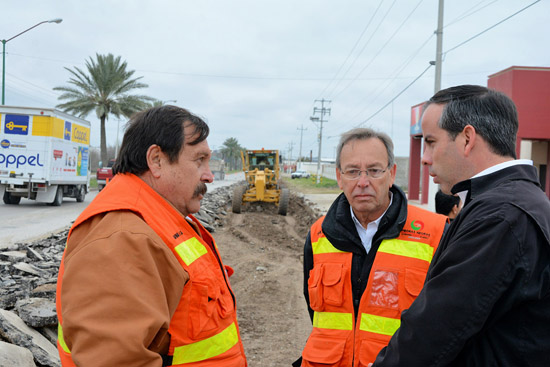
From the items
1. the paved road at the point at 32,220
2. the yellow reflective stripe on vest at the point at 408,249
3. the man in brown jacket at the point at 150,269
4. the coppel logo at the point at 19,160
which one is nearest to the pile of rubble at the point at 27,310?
the man in brown jacket at the point at 150,269

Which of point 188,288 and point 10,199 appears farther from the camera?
point 10,199

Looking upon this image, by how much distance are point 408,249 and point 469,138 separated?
1.02m

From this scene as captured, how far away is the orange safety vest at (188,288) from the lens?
6.07 feet

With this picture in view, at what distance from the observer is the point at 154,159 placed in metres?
2.15

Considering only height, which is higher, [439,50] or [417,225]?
[439,50]

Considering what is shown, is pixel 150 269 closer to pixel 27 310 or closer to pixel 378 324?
pixel 378 324

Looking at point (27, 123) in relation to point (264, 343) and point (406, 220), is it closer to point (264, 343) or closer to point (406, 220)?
point (264, 343)

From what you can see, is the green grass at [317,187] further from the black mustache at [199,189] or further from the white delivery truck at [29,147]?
the black mustache at [199,189]

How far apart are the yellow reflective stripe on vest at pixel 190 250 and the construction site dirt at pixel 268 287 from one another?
351cm

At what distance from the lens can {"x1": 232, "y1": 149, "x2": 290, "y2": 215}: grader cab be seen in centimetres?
1945

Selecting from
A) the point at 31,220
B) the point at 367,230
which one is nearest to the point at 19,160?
the point at 31,220

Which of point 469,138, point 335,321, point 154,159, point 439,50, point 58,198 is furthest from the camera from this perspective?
point 58,198

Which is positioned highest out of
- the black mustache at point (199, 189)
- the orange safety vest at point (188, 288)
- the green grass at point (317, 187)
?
the black mustache at point (199, 189)

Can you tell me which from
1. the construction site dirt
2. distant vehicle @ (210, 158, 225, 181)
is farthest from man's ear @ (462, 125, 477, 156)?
distant vehicle @ (210, 158, 225, 181)
